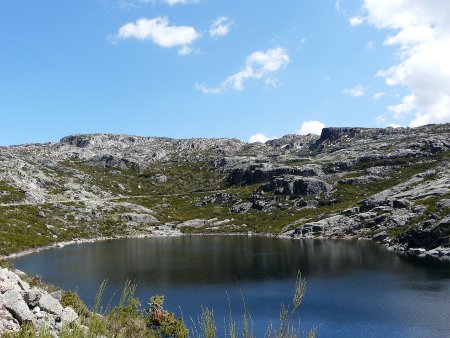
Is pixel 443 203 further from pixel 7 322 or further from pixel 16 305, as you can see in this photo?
pixel 7 322

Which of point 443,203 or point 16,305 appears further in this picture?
point 443,203

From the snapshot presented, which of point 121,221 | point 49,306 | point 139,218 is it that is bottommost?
point 49,306

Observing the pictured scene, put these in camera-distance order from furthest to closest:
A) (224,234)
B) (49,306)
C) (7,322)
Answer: (224,234), (49,306), (7,322)

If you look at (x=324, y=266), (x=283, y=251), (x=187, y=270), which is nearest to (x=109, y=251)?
(x=187, y=270)

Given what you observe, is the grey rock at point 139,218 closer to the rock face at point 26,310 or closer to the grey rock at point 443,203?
the grey rock at point 443,203

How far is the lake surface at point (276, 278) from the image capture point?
5488 cm

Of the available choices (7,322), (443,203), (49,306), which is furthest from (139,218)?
(7,322)

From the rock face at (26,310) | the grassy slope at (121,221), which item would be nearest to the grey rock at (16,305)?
the rock face at (26,310)

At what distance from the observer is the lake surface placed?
5488cm

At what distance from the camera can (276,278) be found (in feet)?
272

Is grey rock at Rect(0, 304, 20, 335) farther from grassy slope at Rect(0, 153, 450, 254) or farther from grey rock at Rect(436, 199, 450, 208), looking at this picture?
grey rock at Rect(436, 199, 450, 208)

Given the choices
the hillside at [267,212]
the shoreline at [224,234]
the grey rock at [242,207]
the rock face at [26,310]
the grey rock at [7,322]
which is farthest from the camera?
the grey rock at [242,207]

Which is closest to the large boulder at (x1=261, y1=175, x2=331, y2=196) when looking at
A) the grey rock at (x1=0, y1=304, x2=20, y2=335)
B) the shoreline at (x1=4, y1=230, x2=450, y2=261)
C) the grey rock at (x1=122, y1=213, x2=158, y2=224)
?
the shoreline at (x1=4, y1=230, x2=450, y2=261)

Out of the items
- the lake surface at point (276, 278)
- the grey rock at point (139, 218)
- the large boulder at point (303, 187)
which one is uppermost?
the large boulder at point (303, 187)
